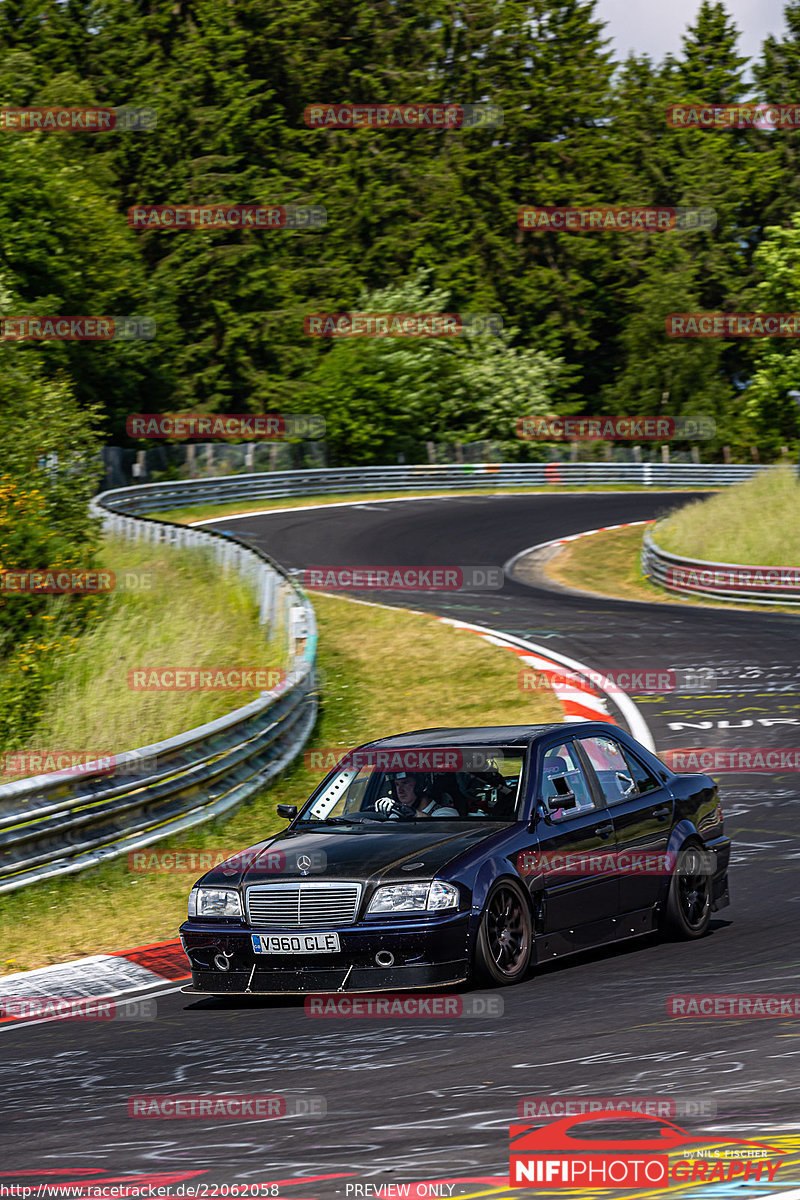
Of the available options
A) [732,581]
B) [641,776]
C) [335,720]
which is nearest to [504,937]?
[641,776]

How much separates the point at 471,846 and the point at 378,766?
1271 mm

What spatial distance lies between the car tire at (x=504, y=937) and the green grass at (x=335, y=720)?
10.9 ft

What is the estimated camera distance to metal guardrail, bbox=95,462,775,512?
42.9 meters

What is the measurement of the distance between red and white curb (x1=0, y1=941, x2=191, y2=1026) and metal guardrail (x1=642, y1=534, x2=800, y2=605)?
19.7 m

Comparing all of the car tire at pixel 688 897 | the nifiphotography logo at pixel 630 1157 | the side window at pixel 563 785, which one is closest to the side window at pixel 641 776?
the car tire at pixel 688 897

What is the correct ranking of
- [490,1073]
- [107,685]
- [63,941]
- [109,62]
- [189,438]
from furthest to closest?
[109,62], [189,438], [107,685], [63,941], [490,1073]

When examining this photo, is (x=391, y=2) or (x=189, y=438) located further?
(x=391, y=2)

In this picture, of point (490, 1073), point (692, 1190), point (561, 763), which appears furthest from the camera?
point (561, 763)

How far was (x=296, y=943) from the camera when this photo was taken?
25.4 ft

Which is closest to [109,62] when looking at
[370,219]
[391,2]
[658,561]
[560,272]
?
[370,219]

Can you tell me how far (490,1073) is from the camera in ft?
19.9

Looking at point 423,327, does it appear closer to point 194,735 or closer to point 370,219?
point 370,219

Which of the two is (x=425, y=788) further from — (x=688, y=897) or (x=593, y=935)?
(x=688, y=897)

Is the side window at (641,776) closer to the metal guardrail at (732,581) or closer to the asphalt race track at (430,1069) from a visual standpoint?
the asphalt race track at (430,1069)
